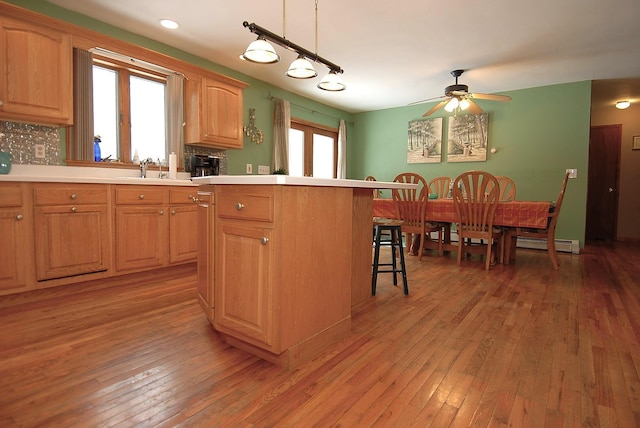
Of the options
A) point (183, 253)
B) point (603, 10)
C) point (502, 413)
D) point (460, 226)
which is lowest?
point (502, 413)

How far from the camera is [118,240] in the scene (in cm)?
290

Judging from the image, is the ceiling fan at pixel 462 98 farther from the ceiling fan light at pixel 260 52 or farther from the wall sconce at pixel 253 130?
the ceiling fan light at pixel 260 52

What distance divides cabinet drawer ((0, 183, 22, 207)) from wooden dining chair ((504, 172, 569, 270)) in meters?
4.50

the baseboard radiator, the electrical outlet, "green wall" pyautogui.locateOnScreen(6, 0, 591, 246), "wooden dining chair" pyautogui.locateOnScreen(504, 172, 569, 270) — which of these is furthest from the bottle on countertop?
the baseboard radiator

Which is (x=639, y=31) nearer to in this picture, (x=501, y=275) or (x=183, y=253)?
(x=501, y=275)

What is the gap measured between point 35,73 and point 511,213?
174 inches

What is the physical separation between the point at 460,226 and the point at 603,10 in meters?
2.24

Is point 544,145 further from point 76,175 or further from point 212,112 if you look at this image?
point 76,175

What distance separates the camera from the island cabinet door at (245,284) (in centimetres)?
150

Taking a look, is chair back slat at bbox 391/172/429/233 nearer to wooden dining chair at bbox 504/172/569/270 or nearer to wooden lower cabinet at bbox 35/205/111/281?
wooden dining chair at bbox 504/172/569/270

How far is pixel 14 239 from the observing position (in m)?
→ 2.38

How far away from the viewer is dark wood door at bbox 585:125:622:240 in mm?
6215

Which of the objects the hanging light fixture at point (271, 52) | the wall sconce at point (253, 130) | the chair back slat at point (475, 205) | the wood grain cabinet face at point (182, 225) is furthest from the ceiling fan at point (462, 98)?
the wood grain cabinet face at point (182, 225)

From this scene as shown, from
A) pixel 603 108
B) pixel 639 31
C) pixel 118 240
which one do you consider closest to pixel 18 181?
pixel 118 240
